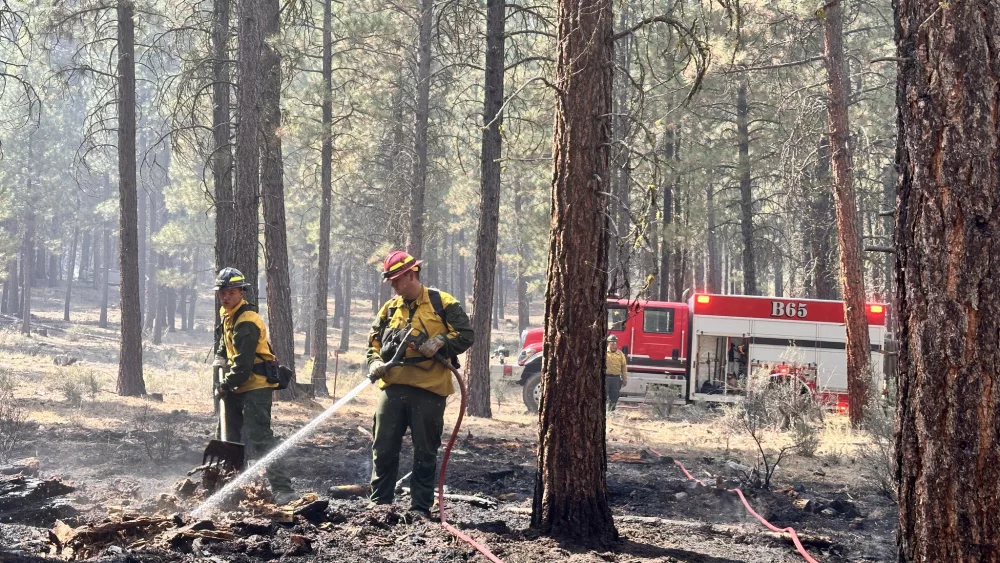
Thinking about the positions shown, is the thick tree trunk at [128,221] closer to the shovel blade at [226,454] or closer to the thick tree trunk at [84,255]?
the shovel blade at [226,454]

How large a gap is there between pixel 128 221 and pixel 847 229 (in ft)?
40.1

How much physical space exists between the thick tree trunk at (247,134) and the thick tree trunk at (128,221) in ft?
20.0

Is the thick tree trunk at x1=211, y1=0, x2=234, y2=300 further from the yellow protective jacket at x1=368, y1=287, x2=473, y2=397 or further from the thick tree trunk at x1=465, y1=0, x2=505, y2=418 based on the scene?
the yellow protective jacket at x1=368, y1=287, x2=473, y2=397

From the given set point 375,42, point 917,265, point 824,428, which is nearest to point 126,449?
point 917,265

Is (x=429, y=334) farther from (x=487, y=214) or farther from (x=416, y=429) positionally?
(x=487, y=214)

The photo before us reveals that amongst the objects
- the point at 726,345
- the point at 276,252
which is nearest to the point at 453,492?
the point at 276,252

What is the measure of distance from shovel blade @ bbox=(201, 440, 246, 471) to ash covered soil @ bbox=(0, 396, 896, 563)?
0.24m

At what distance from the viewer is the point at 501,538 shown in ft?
18.5

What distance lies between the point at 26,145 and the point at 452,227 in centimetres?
2276

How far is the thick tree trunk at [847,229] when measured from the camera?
1327 cm

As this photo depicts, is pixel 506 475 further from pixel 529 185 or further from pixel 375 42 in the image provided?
pixel 529 185

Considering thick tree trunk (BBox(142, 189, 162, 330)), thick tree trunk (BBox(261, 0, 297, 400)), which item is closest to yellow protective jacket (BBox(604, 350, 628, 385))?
thick tree trunk (BBox(261, 0, 297, 400))

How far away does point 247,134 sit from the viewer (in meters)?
10.7

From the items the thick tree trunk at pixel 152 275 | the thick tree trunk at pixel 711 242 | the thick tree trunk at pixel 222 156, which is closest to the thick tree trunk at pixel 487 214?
the thick tree trunk at pixel 222 156
